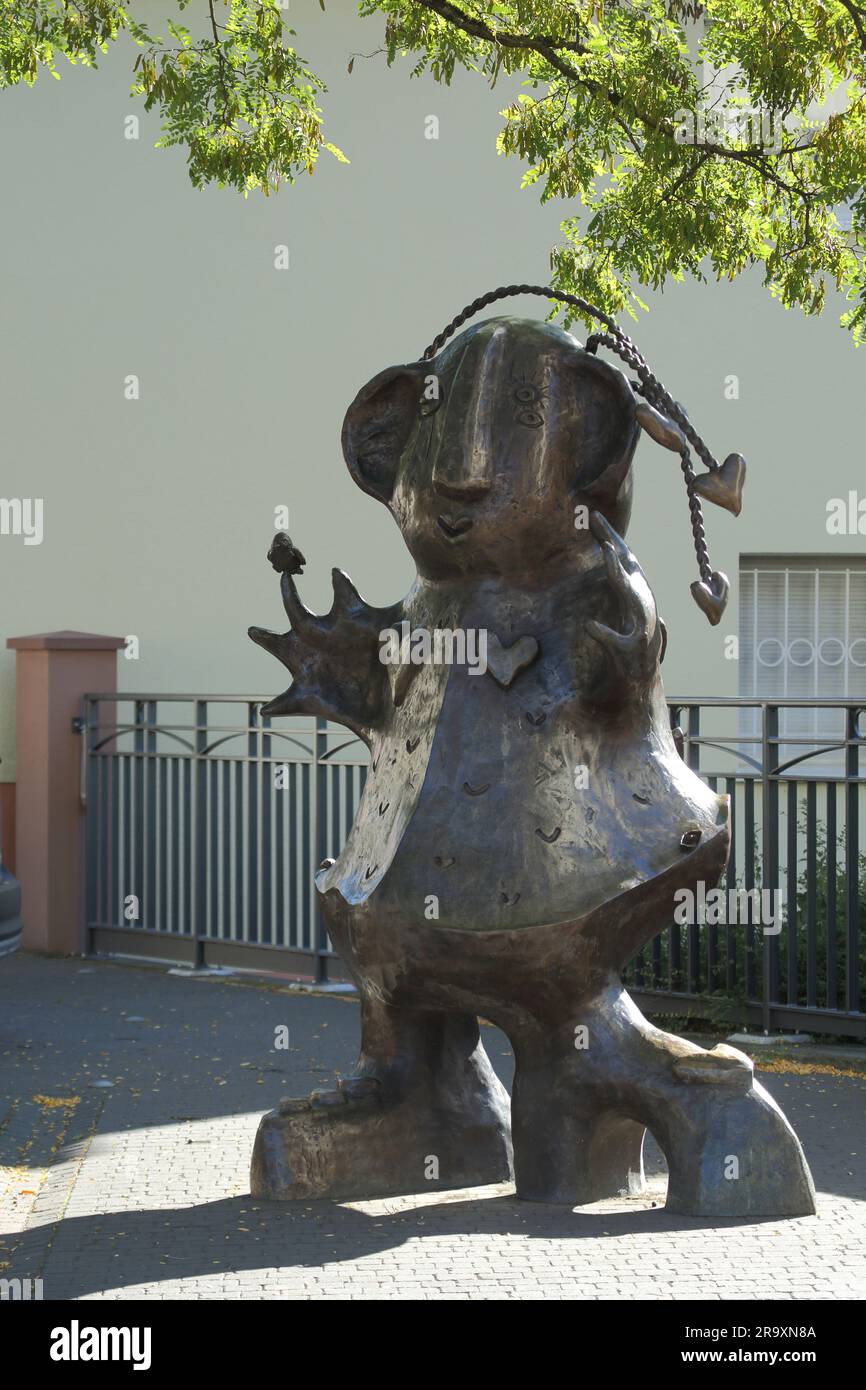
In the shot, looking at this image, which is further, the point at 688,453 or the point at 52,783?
the point at 52,783

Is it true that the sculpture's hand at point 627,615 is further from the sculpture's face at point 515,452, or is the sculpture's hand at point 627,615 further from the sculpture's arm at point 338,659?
the sculpture's arm at point 338,659

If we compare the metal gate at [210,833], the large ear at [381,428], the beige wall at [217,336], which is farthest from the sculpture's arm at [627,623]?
the beige wall at [217,336]

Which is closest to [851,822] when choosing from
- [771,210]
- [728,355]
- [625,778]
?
[771,210]

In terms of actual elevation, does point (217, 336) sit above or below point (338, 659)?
above

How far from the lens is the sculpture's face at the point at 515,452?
193 inches

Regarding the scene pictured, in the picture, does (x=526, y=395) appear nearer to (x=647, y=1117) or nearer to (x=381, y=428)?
(x=381, y=428)

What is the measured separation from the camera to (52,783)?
37.7 feet

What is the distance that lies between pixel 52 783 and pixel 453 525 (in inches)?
280

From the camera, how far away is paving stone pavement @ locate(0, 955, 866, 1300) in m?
4.20

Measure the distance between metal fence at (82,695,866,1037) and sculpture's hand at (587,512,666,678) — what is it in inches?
139

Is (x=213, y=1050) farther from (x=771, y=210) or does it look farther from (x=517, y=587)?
(x=771, y=210)

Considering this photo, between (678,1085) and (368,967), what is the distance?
915 millimetres

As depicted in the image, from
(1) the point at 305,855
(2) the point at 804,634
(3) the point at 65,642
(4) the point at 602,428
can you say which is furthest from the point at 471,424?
(2) the point at 804,634

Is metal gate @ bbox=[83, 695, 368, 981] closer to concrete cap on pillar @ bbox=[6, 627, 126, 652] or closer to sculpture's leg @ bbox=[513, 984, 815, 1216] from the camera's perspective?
concrete cap on pillar @ bbox=[6, 627, 126, 652]
